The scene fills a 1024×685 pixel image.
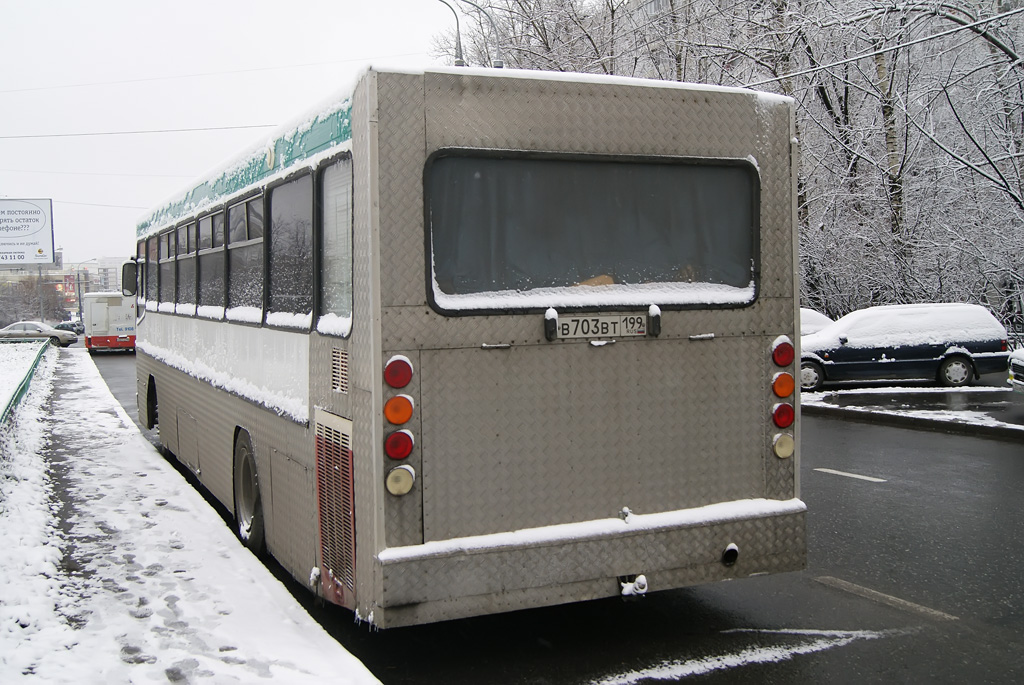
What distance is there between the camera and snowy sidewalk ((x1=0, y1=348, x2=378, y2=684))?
446 centimetres

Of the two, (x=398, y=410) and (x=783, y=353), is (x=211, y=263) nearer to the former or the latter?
(x=398, y=410)

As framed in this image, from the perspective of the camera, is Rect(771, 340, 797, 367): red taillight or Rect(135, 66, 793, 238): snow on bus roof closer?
Rect(135, 66, 793, 238): snow on bus roof

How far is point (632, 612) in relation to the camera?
579 centimetres

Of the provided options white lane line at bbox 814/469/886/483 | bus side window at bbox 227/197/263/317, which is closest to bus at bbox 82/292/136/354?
white lane line at bbox 814/469/886/483

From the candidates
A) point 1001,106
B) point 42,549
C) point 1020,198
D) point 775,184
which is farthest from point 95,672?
point 1001,106

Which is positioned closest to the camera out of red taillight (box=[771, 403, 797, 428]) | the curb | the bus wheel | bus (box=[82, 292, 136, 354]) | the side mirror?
red taillight (box=[771, 403, 797, 428])

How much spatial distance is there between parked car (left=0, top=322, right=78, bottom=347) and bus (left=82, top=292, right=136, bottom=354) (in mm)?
15337

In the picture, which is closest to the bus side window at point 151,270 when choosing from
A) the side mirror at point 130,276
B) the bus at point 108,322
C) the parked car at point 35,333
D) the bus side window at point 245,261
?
the side mirror at point 130,276

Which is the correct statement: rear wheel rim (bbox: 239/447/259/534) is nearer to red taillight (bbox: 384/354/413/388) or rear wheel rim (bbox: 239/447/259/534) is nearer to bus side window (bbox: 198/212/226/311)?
bus side window (bbox: 198/212/226/311)

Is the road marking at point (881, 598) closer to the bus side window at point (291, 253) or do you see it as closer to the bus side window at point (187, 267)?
the bus side window at point (291, 253)

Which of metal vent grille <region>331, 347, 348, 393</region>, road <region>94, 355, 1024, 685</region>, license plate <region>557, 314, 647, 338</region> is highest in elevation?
license plate <region>557, 314, 647, 338</region>

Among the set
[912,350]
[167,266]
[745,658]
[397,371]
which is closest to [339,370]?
[397,371]

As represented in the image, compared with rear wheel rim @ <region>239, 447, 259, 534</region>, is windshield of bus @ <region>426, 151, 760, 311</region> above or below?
above

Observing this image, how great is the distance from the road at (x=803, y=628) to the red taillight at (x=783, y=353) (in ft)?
4.85
